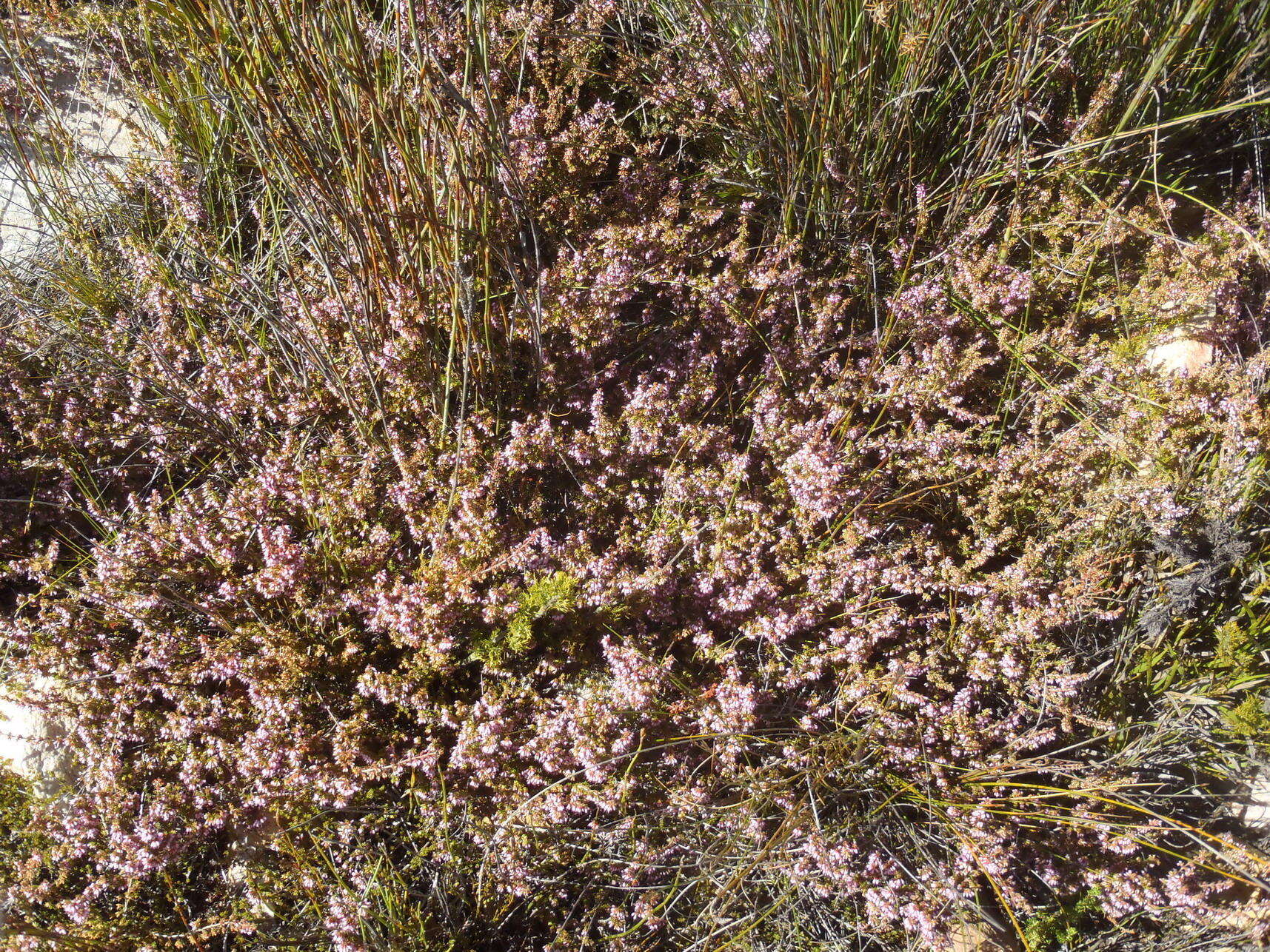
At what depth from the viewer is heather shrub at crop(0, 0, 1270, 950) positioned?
2.40 meters

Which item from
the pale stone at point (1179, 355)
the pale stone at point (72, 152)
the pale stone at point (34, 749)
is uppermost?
the pale stone at point (72, 152)

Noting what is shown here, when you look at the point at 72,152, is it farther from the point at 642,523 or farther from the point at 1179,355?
the point at 1179,355

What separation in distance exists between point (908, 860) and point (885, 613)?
773 millimetres

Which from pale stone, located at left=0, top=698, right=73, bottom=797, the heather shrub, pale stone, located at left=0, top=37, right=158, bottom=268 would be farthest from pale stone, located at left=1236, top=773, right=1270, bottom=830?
pale stone, located at left=0, top=37, right=158, bottom=268

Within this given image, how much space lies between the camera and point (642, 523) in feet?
8.76

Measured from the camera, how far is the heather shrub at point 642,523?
94.5 inches

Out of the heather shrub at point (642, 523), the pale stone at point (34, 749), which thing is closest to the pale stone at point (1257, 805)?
the heather shrub at point (642, 523)

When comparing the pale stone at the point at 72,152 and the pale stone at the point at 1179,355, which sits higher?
the pale stone at the point at 72,152

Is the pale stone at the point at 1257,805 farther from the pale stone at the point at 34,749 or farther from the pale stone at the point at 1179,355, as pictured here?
the pale stone at the point at 34,749

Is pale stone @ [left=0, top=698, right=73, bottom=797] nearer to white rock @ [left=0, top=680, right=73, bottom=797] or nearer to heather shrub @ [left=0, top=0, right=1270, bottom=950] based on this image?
white rock @ [left=0, top=680, right=73, bottom=797]

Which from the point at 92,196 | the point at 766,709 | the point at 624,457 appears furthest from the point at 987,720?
the point at 92,196

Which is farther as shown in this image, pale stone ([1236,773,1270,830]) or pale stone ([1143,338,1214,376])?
pale stone ([1143,338,1214,376])

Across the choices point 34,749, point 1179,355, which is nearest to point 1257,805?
point 1179,355

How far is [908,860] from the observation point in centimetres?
253
